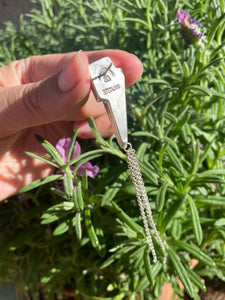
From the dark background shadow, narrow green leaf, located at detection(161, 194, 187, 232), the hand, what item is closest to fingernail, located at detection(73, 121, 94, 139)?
the hand

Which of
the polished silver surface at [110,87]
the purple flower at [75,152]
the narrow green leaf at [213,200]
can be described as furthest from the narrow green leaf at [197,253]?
the polished silver surface at [110,87]

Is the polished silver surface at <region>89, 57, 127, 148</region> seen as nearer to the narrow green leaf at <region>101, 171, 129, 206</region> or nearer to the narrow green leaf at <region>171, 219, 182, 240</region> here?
the narrow green leaf at <region>101, 171, 129, 206</region>

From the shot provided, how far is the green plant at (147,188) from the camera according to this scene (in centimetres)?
77

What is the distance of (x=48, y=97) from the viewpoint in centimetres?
62

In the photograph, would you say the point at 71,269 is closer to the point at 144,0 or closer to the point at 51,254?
the point at 51,254

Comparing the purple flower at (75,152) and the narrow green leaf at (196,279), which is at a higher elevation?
the purple flower at (75,152)

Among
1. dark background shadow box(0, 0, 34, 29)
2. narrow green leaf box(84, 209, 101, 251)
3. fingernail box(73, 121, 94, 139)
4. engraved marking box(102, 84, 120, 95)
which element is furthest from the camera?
dark background shadow box(0, 0, 34, 29)

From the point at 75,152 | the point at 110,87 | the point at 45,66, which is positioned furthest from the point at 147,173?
the point at 45,66

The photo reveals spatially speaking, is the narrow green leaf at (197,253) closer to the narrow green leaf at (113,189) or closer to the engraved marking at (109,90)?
the narrow green leaf at (113,189)

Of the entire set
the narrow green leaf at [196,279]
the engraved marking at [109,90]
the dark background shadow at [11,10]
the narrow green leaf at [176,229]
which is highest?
the engraved marking at [109,90]

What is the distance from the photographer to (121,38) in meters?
1.00

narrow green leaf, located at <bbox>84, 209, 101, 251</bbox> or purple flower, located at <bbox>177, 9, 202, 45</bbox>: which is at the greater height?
purple flower, located at <bbox>177, 9, 202, 45</bbox>

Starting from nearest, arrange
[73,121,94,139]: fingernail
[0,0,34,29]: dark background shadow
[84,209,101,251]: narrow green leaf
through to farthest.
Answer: [84,209,101,251]: narrow green leaf → [73,121,94,139]: fingernail → [0,0,34,29]: dark background shadow

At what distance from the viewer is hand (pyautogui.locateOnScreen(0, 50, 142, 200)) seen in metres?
0.59
